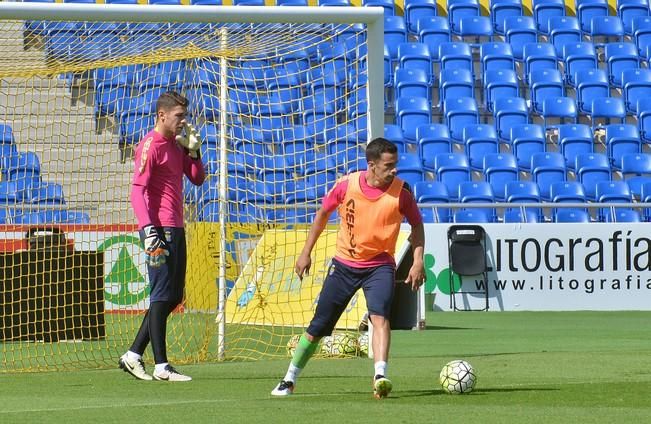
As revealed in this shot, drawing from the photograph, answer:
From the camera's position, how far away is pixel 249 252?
15.6m

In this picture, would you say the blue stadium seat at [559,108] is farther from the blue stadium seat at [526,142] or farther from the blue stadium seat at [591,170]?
the blue stadium seat at [591,170]

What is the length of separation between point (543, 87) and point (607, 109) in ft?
4.12

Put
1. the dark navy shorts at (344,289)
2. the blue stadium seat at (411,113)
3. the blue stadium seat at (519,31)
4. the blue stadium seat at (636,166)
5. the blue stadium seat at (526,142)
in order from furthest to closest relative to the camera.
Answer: the blue stadium seat at (519,31) < the blue stadium seat at (411,113) < the blue stadium seat at (526,142) < the blue stadium seat at (636,166) < the dark navy shorts at (344,289)

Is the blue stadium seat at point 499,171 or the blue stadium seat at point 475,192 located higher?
the blue stadium seat at point 499,171

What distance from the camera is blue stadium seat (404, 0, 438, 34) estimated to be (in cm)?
2548

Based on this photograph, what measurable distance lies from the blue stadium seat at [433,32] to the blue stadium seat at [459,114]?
1.63 meters

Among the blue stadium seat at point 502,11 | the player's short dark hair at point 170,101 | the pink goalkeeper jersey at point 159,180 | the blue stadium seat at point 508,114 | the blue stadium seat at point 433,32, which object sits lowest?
the pink goalkeeper jersey at point 159,180

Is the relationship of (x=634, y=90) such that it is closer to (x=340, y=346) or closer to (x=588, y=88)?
(x=588, y=88)

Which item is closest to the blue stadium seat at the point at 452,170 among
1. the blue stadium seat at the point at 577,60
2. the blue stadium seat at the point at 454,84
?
the blue stadium seat at the point at 454,84

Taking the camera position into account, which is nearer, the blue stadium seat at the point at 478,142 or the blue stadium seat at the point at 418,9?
the blue stadium seat at the point at 478,142

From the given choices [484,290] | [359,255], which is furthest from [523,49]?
[359,255]

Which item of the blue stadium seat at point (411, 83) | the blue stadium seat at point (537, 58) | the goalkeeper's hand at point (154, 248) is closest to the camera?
the goalkeeper's hand at point (154, 248)

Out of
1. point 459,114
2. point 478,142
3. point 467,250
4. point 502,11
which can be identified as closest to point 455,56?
point 459,114

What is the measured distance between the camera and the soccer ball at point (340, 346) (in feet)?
39.7
